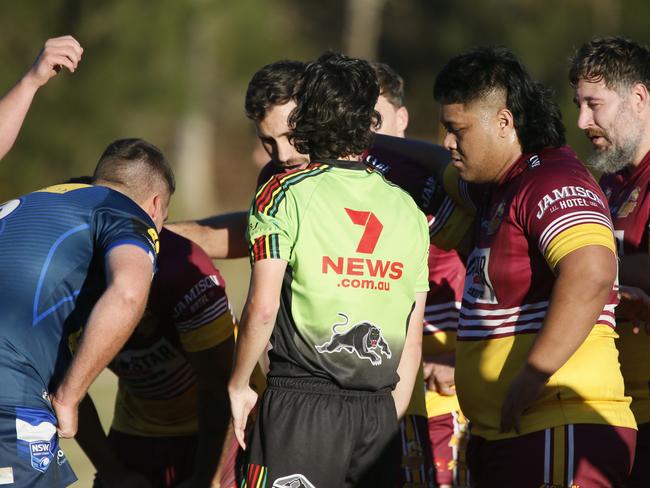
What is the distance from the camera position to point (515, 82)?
14.0ft

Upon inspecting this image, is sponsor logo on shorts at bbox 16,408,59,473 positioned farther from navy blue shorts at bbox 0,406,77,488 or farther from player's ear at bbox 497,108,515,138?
player's ear at bbox 497,108,515,138

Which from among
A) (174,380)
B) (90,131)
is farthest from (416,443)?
(90,131)

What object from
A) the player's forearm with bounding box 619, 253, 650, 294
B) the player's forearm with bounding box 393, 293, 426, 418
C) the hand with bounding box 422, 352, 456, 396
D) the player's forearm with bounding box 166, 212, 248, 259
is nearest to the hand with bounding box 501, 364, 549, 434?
the player's forearm with bounding box 393, 293, 426, 418

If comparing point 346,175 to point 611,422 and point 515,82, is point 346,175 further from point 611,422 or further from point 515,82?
point 611,422

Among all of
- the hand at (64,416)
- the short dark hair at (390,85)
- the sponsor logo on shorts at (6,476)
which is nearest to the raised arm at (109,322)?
the hand at (64,416)

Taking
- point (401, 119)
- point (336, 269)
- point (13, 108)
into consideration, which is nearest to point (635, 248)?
point (336, 269)

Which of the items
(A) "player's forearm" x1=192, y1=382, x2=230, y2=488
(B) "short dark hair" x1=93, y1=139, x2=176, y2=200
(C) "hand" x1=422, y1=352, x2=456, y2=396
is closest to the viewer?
(B) "short dark hair" x1=93, y1=139, x2=176, y2=200

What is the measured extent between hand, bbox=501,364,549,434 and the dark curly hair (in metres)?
1.05

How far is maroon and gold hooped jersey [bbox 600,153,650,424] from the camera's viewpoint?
4566mm

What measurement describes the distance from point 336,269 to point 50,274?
1016mm

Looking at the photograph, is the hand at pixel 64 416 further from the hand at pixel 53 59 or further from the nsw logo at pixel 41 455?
the hand at pixel 53 59

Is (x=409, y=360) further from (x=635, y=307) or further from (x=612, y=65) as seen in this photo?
(x=612, y=65)

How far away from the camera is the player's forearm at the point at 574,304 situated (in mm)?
3695

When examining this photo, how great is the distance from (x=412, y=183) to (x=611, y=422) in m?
1.64
